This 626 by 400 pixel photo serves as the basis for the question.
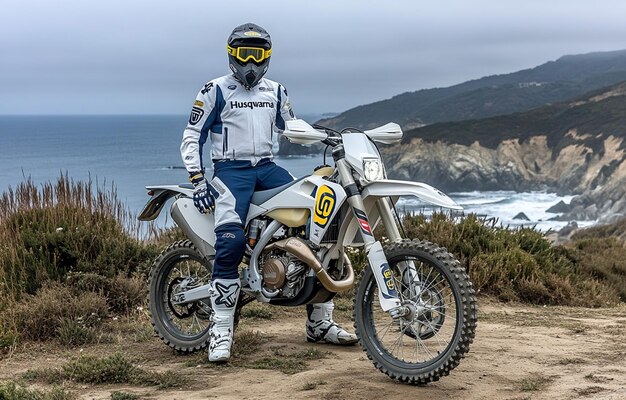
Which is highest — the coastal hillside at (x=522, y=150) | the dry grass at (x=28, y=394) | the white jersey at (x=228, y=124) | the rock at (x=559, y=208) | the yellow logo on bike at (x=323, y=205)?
the coastal hillside at (x=522, y=150)

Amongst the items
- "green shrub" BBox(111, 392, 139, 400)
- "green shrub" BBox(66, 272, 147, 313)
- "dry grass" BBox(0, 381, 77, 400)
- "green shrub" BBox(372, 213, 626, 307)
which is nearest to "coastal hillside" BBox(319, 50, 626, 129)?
"green shrub" BBox(372, 213, 626, 307)

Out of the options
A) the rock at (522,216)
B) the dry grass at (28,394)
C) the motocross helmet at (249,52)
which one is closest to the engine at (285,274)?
the motocross helmet at (249,52)

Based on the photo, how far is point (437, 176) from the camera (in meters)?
85.5

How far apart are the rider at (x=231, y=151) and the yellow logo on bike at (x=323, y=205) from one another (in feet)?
2.15

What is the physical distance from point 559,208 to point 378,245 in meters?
71.1

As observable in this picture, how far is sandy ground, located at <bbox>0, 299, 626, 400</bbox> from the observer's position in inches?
210

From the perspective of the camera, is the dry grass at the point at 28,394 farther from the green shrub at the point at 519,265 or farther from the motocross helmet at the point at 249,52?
the green shrub at the point at 519,265

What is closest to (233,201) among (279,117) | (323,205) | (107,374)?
(323,205)

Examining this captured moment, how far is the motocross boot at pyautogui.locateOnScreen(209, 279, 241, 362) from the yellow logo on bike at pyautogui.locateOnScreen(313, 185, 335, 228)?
0.91 m

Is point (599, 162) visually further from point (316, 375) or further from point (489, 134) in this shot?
point (316, 375)

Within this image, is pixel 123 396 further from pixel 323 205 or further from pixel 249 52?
pixel 249 52

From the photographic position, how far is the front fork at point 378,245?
17.8 ft

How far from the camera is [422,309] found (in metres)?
5.51

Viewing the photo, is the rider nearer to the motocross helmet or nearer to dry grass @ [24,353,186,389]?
the motocross helmet
